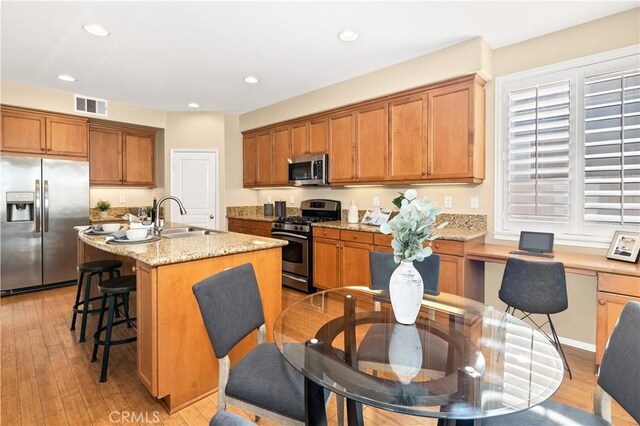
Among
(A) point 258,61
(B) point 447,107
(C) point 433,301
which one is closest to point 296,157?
(A) point 258,61

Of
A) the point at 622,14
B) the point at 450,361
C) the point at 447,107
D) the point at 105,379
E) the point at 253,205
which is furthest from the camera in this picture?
the point at 253,205

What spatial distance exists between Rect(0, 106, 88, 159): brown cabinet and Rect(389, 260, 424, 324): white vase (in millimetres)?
4991

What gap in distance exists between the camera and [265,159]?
5.18 meters

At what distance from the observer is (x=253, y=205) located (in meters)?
5.80

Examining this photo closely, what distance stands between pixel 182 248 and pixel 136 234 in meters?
0.53

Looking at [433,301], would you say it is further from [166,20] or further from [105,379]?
[166,20]

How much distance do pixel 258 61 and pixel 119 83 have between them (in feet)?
6.43

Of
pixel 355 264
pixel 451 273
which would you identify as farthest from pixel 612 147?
pixel 355 264

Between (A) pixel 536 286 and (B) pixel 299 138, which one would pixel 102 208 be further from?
(A) pixel 536 286

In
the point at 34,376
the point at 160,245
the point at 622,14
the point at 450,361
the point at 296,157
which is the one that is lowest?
the point at 34,376

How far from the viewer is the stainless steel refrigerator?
12.9ft

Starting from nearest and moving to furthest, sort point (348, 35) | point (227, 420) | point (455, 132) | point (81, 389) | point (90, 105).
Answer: point (227, 420)
point (81, 389)
point (348, 35)
point (455, 132)
point (90, 105)

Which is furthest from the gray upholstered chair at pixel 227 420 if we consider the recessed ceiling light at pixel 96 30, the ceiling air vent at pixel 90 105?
the ceiling air vent at pixel 90 105

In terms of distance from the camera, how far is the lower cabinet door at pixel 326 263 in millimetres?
3771
